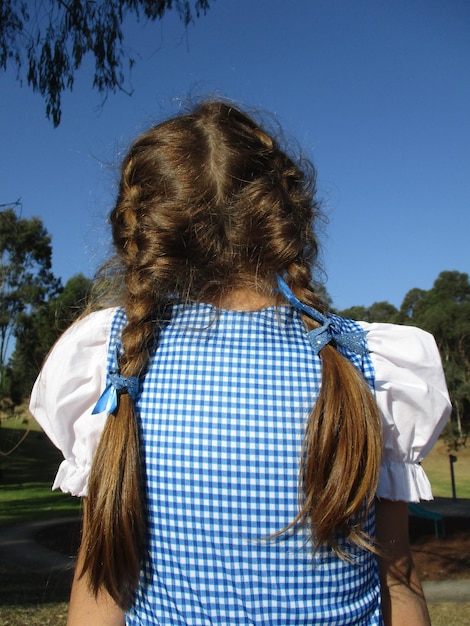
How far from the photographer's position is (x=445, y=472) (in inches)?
883

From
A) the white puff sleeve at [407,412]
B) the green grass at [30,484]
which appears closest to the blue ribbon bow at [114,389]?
→ the white puff sleeve at [407,412]

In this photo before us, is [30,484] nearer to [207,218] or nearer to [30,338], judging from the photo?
[30,338]

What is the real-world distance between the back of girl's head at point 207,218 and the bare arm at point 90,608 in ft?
1.51

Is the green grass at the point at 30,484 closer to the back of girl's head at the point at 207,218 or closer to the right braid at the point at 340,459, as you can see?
the back of girl's head at the point at 207,218

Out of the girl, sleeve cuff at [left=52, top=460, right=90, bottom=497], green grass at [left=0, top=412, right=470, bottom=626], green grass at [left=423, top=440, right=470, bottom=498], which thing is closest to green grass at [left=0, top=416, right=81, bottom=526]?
green grass at [left=0, top=412, right=470, bottom=626]

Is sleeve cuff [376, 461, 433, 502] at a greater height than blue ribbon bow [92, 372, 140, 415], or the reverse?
blue ribbon bow [92, 372, 140, 415]

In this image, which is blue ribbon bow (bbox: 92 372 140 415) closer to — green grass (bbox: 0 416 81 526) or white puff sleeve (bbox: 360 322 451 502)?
white puff sleeve (bbox: 360 322 451 502)

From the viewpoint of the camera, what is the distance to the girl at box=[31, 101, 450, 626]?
3.22ft

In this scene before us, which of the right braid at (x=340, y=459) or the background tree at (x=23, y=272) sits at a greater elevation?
the background tree at (x=23, y=272)

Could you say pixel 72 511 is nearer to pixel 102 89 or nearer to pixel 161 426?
pixel 102 89

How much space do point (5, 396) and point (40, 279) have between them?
17.3ft

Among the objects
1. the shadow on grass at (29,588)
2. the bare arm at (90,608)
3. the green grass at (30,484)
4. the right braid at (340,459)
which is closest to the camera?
the right braid at (340,459)

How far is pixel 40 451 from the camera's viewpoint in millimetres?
27547

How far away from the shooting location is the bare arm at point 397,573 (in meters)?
1.11
